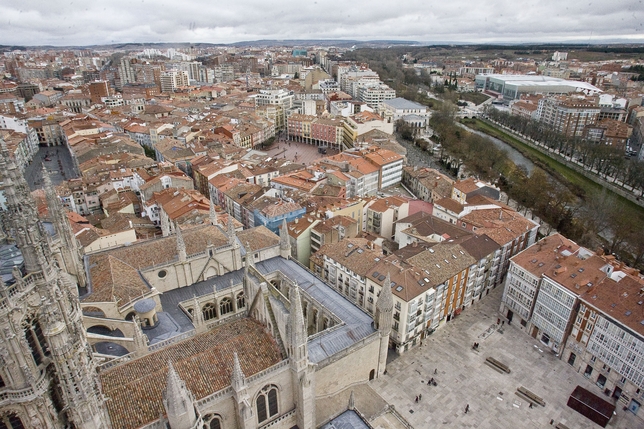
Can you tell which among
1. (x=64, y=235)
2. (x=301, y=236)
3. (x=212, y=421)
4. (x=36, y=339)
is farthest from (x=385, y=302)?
(x=36, y=339)

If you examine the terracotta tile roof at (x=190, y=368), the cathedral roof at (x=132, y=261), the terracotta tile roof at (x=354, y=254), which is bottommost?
the terracotta tile roof at (x=354, y=254)

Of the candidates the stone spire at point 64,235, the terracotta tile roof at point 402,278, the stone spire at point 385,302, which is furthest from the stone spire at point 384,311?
the stone spire at point 64,235

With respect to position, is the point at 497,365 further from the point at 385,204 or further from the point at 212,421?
the point at 212,421

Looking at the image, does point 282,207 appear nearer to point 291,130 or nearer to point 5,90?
point 291,130

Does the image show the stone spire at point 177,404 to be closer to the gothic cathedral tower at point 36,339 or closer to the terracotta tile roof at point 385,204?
the gothic cathedral tower at point 36,339

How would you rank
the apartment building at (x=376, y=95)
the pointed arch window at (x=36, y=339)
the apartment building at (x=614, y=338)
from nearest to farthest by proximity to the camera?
the pointed arch window at (x=36, y=339) → the apartment building at (x=614, y=338) → the apartment building at (x=376, y=95)

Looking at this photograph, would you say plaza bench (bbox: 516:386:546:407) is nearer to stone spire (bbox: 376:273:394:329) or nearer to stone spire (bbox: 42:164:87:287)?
stone spire (bbox: 376:273:394:329)

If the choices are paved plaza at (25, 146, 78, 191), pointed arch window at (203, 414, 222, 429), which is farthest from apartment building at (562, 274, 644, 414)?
paved plaza at (25, 146, 78, 191)
